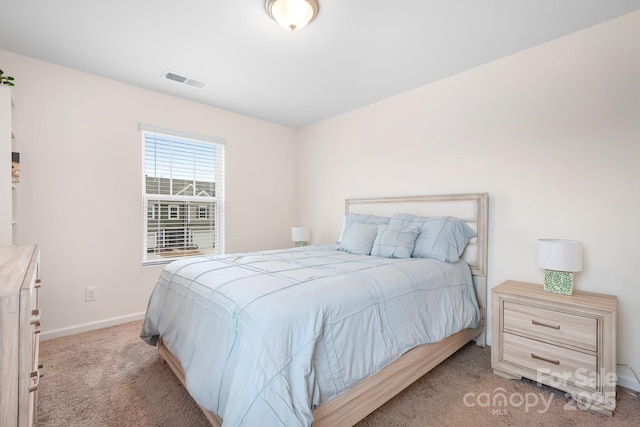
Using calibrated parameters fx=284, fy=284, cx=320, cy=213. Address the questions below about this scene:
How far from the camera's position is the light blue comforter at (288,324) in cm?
114

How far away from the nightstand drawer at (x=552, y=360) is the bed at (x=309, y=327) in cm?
32

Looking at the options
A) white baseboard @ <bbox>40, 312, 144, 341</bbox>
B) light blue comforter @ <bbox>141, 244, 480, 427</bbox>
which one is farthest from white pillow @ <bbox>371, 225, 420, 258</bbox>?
white baseboard @ <bbox>40, 312, 144, 341</bbox>

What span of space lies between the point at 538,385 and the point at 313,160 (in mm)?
3470

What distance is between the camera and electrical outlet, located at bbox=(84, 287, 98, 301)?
2764 mm

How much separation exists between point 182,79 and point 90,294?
2314 millimetres

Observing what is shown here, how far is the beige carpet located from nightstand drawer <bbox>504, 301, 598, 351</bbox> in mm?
362

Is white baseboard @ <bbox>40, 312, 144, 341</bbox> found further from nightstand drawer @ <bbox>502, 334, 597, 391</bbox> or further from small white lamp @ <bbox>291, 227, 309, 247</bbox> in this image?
nightstand drawer @ <bbox>502, 334, 597, 391</bbox>

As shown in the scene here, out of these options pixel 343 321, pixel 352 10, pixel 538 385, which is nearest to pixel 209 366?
pixel 343 321

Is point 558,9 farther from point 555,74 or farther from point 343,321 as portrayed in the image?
point 343,321

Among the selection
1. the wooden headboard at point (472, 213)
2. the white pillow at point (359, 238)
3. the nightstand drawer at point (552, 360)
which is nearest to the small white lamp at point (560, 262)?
the nightstand drawer at point (552, 360)

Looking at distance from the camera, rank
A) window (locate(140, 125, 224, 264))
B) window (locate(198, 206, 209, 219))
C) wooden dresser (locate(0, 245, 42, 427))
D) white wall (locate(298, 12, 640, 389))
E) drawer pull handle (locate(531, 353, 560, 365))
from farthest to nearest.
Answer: window (locate(198, 206, 209, 219)), window (locate(140, 125, 224, 264)), white wall (locate(298, 12, 640, 389)), drawer pull handle (locate(531, 353, 560, 365)), wooden dresser (locate(0, 245, 42, 427))

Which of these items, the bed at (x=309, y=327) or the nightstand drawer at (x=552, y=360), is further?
the nightstand drawer at (x=552, y=360)

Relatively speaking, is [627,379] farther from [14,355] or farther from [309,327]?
[14,355]

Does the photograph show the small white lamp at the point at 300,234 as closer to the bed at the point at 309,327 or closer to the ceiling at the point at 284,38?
the bed at the point at 309,327
